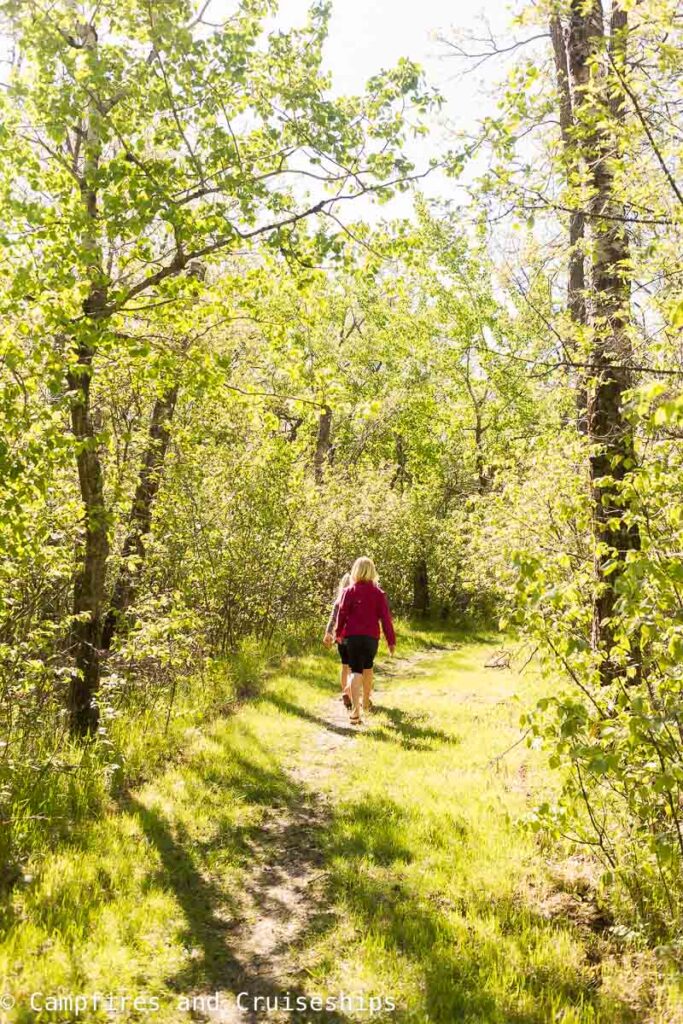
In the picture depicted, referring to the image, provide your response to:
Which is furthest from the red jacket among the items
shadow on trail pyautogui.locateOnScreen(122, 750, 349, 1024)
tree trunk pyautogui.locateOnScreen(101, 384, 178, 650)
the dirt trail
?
tree trunk pyautogui.locateOnScreen(101, 384, 178, 650)

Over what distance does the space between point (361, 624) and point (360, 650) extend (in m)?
0.37

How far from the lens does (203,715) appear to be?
866cm

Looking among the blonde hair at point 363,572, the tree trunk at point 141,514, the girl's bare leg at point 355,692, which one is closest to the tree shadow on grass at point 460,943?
the girl's bare leg at point 355,692

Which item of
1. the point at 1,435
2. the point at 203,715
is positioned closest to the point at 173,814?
the point at 203,715

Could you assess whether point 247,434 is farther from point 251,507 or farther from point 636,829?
point 636,829

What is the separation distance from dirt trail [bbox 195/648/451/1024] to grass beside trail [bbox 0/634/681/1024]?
20mm

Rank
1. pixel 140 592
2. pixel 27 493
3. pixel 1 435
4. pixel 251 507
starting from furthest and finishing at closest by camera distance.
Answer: pixel 251 507 → pixel 140 592 → pixel 27 493 → pixel 1 435

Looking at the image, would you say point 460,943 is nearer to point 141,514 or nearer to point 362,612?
point 362,612

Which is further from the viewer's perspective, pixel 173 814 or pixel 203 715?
pixel 203 715

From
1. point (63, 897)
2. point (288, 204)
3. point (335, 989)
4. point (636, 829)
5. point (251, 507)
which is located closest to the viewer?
point (335, 989)

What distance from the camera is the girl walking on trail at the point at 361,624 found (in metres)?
9.25

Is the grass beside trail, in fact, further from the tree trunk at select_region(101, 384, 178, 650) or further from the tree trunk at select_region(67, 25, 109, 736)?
the tree trunk at select_region(101, 384, 178, 650)

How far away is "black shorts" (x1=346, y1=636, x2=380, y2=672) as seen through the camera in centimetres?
925

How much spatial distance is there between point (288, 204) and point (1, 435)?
4.12m
